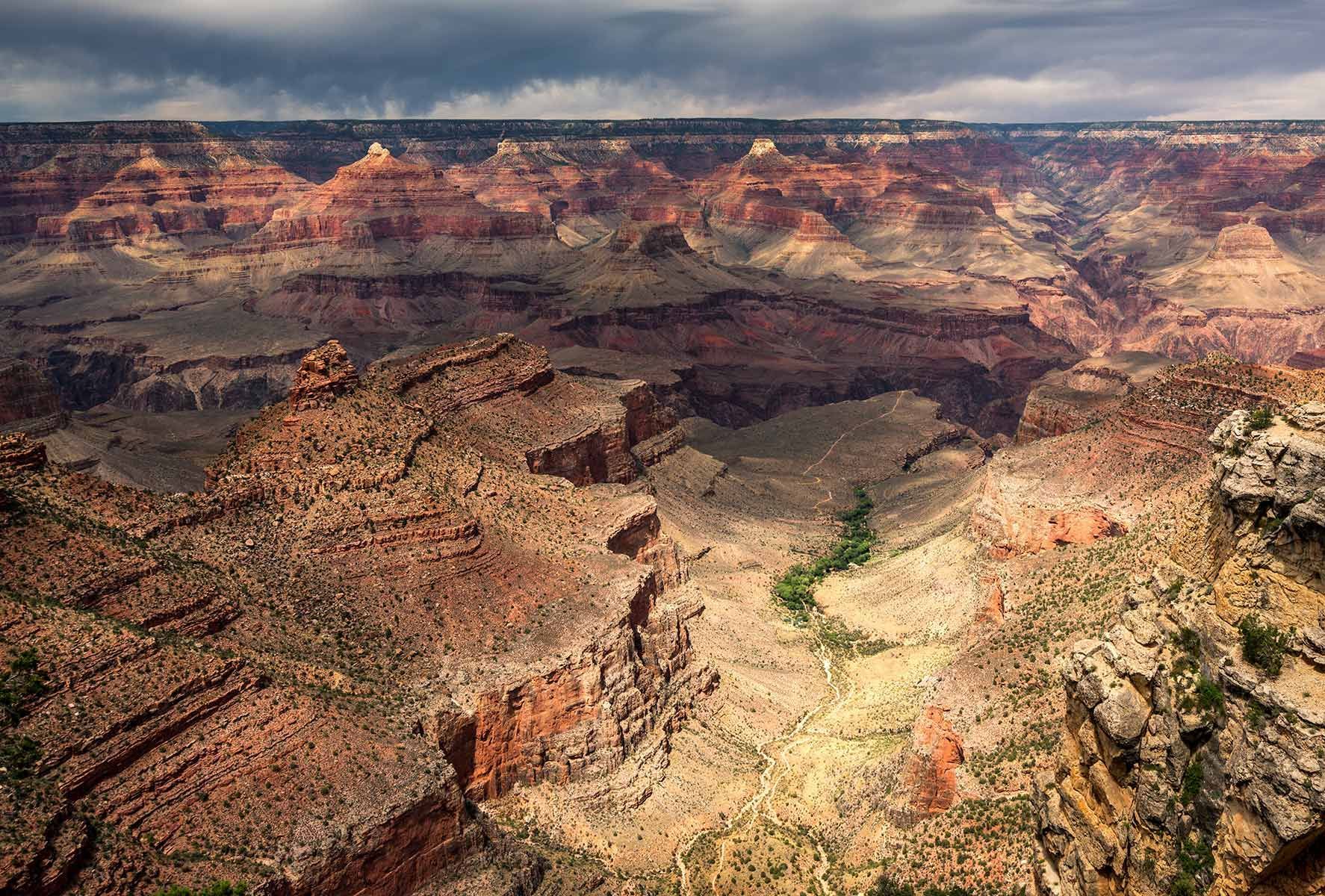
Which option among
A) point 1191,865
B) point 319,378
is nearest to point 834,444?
point 319,378

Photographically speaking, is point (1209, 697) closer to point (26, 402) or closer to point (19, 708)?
point (19, 708)

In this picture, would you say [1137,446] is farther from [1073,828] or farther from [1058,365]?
[1058,365]

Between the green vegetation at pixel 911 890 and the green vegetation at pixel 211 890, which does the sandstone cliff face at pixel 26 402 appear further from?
the green vegetation at pixel 911 890

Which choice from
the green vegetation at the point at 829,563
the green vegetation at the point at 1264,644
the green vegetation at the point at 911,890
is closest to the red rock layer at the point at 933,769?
the green vegetation at the point at 911,890

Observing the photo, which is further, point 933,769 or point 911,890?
point 933,769

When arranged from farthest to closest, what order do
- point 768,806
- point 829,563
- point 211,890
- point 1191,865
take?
point 829,563 < point 768,806 < point 211,890 < point 1191,865

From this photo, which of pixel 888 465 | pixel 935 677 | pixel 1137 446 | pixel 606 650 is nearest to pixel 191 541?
pixel 606 650

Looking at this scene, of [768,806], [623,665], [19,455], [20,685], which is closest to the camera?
[20,685]

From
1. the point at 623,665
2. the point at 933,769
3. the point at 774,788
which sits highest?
the point at 933,769
